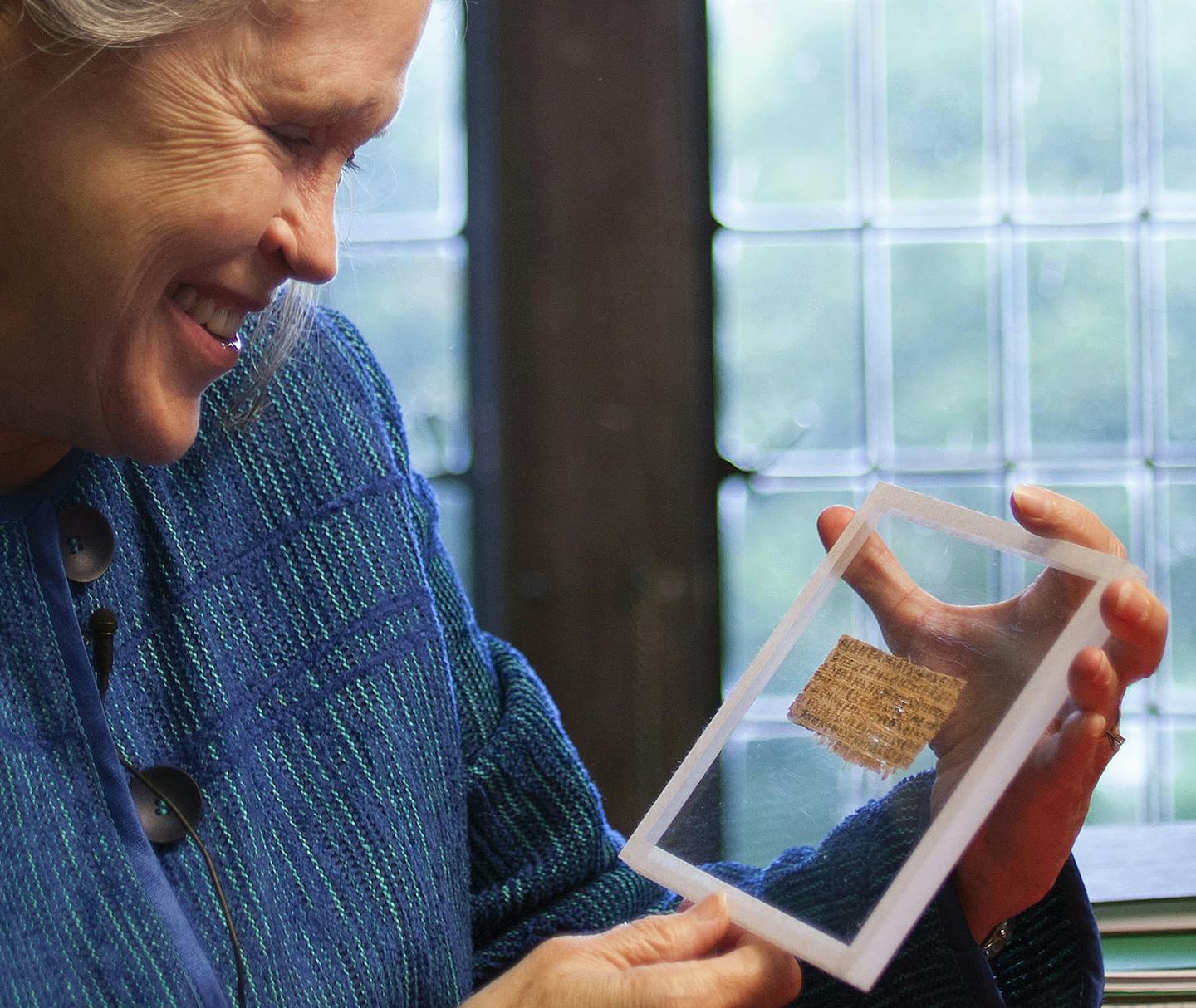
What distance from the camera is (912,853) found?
0.76 m

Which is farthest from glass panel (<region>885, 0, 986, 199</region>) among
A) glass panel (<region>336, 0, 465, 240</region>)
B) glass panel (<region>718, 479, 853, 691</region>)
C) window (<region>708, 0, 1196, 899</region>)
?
glass panel (<region>336, 0, 465, 240</region>)

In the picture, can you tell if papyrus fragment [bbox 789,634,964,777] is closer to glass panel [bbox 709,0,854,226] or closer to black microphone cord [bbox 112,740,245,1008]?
black microphone cord [bbox 112,740,245,1008]

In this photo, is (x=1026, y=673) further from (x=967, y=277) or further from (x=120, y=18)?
(x=967, y=277)

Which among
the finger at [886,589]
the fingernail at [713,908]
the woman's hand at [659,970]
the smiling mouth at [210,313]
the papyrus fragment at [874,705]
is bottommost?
the woman's hand at [659,970]

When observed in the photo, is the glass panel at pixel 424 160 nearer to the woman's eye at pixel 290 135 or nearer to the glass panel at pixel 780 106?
the glass panel at pixel 780 106

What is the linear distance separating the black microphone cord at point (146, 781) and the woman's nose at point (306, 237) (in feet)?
0.97

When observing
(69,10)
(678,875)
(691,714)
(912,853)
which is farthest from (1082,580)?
(691,714)

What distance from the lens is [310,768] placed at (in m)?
1.05

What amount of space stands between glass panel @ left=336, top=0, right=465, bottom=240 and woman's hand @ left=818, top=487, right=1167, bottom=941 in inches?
49.4

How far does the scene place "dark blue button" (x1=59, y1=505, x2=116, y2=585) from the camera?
0.95m

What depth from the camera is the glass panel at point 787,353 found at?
198 centimetres

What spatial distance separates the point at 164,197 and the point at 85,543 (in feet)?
0.97

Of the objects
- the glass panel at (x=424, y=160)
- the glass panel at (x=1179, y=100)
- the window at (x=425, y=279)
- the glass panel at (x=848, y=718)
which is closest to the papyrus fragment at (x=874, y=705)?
the glass panel at (x=848, y=718)

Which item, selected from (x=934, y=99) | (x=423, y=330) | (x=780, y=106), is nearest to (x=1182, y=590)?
(x=934, y=99)
